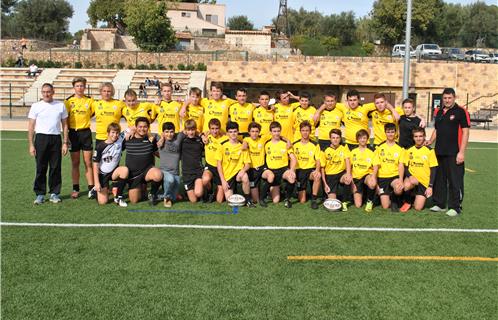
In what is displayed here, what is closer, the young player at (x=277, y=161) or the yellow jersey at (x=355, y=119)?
the young player at (x=277, y=161)

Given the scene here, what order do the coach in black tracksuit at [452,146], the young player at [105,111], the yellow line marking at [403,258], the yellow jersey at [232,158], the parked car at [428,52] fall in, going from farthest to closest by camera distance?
the parked car at [428,52] < the young player at [105,111] < the yellow jersey at [232,158] < the coach in black tracksuit at [452,146] < the yellow line marking at [403,258]

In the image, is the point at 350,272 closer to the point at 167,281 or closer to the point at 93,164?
the point at 167,281

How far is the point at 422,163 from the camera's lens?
716cm

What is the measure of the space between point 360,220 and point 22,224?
4.35 metres

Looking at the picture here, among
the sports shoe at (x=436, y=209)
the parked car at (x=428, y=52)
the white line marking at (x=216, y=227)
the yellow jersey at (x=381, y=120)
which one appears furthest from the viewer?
the parked car at (x=428, y=52)

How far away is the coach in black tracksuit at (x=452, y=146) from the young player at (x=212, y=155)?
3.20 m

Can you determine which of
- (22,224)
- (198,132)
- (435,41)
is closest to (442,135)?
(198,132)

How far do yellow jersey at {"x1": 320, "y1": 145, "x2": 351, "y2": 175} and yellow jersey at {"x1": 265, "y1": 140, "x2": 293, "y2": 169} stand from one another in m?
0.55

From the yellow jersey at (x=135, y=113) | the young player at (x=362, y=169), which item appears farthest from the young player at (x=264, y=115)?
the yellow jersey at (x=135, y=113)

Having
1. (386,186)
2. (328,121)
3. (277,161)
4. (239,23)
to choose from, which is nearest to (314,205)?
(277,161)

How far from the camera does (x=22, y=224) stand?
19.7ft

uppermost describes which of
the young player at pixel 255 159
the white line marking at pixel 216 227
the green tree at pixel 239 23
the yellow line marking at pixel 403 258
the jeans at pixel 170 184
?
the green tree at pixel 239 23

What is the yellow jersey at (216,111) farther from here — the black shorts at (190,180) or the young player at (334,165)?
the young player at (334,165)

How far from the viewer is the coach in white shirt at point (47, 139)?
697 centimetres
